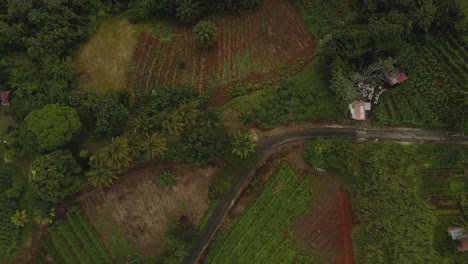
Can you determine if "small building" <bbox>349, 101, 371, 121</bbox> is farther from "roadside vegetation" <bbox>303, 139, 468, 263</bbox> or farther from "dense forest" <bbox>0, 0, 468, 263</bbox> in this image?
"roadside vegetation" <bbox>303, 139, 468, 263</bbox>

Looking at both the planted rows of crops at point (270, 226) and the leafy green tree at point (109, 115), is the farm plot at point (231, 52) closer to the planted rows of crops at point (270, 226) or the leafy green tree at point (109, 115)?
the leafy green tree at point (109, 115)

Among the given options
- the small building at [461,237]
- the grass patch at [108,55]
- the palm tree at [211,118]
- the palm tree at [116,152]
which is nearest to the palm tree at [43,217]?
the palm tree at [116,152]

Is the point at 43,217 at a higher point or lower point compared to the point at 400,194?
lower

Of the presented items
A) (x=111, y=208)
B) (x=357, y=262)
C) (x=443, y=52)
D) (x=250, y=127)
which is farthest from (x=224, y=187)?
(x=443, y=52)

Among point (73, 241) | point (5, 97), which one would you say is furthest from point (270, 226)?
point (5, 97)

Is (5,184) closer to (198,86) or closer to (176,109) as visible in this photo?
(176,109)

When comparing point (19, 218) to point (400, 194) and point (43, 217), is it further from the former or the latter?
point (400, 194)
